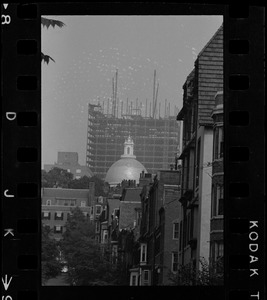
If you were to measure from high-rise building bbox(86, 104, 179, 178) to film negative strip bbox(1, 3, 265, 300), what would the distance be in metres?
0.70

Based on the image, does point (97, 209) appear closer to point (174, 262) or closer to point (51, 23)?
point (174, 262)

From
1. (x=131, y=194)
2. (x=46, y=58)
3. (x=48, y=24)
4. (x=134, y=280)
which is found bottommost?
(x=134, y=280)

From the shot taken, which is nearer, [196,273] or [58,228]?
[58,228]

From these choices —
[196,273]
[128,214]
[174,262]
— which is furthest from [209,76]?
[196,273]

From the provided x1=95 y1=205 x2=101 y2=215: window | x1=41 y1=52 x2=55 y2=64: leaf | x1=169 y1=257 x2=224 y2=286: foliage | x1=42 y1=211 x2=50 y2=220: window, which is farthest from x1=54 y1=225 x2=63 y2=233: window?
x1=41 y1=52 x2=55 y2=64: leaf

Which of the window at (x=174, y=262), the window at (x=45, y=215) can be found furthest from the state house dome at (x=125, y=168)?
the window at (x=174, y=262)

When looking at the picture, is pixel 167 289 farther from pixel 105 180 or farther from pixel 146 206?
pixel 146 206

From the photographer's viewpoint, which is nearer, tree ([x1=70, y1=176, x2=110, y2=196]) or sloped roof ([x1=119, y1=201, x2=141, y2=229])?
tree ([x1=70, y1=176, x2=110, y2=196])

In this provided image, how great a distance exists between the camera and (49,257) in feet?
19.1

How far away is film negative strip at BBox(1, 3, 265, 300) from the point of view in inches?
209

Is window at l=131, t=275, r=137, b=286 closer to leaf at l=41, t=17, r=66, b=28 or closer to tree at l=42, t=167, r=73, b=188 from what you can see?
tree at l=42, t=167, r=73, b=188
